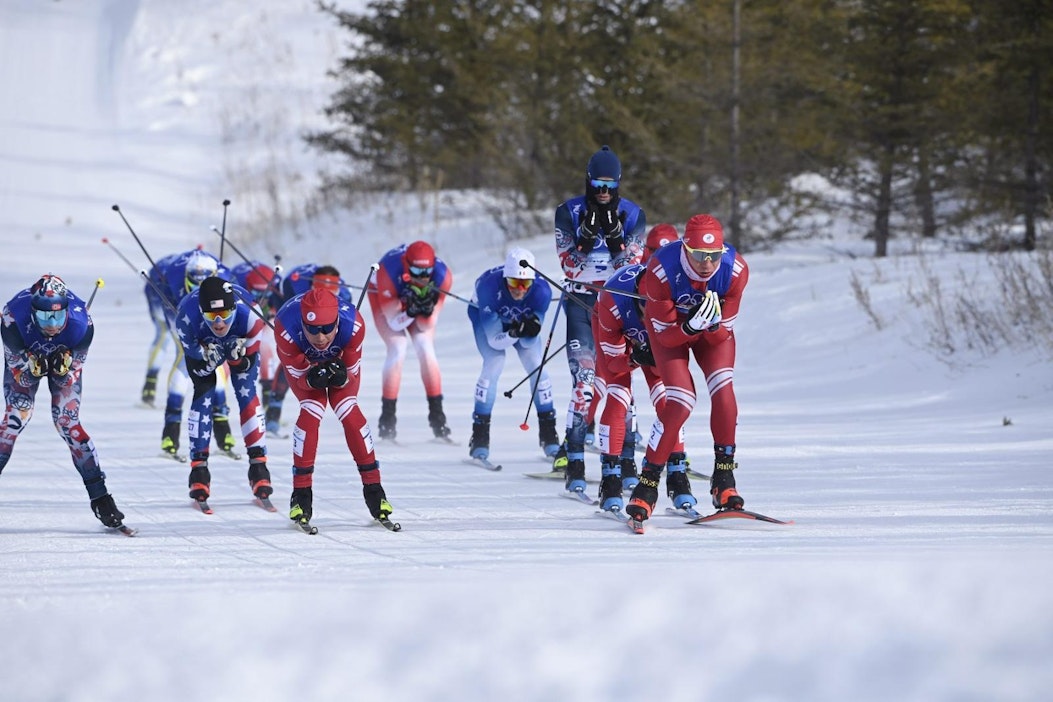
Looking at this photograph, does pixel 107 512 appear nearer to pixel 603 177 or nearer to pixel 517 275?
pixel 517 275

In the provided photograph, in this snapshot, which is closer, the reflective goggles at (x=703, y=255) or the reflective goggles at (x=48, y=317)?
the reflective goggles at (x=703, y=255)

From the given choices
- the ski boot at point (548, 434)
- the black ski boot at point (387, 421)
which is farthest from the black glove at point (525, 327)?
the black ski boot at point (387, 421)

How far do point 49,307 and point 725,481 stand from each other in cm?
468

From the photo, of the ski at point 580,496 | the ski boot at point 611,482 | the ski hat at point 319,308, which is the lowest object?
the ski at point 580,496

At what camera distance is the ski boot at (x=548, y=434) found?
11.9 metres

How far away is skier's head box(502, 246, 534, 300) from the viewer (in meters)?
11.6

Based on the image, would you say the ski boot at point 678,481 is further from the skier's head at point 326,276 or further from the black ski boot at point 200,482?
the skier's head at point 326,276

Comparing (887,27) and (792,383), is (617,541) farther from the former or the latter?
(887,27)

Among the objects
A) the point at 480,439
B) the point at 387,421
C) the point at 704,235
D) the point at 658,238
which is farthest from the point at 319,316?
the point at 387,421

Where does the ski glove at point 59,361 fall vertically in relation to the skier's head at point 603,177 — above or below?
below

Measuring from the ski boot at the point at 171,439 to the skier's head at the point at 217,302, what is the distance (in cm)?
293

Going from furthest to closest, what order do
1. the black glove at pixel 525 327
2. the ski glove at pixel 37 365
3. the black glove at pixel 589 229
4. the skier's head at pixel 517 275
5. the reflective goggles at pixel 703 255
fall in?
the black glove at pixel 525 327 < the skier's head at pixel 517 275 < the black glove at pixel 589 229 < the ski glove at pixel 37 365 < the reflective goggles at pixel 703 255

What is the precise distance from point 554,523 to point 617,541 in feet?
2.79

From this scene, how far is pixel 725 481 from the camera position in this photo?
346 inches
